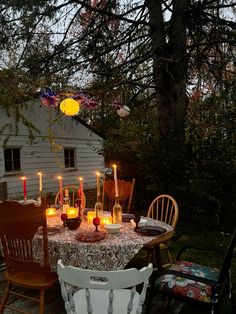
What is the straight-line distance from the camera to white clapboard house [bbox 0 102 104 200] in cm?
895

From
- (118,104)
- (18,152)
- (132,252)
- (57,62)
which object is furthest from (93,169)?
(132,252)

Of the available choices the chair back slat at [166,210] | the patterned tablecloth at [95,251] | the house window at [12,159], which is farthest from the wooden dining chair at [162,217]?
the house window at [12,159]

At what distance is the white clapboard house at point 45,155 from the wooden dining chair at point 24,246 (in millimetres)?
4979

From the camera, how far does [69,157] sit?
459 inches

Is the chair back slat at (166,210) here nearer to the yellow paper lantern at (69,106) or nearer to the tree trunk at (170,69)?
the yellow paper lantern at (69,106)

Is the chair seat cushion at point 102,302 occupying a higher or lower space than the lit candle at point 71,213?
lower

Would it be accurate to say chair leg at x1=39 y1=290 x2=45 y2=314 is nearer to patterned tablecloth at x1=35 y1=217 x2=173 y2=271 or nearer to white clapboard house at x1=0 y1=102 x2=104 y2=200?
patterned tablecloth at x1=35 y1=217 x2=173 y2=271

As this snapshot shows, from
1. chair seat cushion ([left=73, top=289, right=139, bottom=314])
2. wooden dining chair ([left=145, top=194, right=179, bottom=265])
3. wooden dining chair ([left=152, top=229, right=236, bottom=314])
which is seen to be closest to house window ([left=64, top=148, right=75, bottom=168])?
wooden dining chair ([left=145, top=194, right=179, bottom=265])

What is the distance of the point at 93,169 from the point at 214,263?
31.1 feet

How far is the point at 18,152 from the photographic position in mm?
9484

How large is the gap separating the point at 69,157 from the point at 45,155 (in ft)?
4.38

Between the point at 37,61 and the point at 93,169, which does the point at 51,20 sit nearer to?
the point at 37,61

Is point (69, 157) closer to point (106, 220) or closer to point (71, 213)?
point (71, 213)

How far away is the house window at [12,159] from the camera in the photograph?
29.6ft
